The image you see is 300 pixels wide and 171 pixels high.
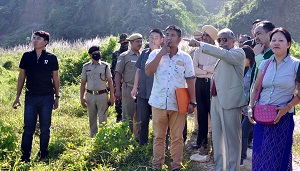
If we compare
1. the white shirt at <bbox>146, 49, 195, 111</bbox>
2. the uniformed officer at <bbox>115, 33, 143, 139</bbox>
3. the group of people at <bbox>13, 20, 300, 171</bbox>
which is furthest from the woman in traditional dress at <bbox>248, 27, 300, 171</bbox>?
the uniformed officer at <bbox>115, 33, 143, 139</bbox>

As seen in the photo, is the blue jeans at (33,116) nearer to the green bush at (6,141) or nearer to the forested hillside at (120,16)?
the green bush at (6,141)

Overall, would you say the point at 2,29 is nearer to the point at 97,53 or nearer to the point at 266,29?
the point at 97,53

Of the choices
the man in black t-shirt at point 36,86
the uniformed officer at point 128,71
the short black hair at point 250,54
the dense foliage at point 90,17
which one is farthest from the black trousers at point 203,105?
the dense foliage at point 90,17

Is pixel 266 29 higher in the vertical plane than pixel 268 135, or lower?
higher

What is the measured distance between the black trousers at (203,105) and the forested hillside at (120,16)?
1985 cm

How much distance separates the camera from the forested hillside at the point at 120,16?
77.6 ft

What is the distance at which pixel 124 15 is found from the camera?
31.5 metres

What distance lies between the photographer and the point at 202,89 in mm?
4930

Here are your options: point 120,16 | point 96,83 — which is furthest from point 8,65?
point 120,16

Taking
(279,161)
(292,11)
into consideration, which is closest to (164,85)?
(279,161)

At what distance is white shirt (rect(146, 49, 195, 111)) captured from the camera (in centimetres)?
395

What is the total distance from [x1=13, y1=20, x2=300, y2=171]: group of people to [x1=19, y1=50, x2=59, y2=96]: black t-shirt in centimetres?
1

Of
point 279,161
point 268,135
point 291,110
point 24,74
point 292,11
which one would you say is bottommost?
point 279,161

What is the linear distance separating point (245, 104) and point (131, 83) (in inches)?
85.2
